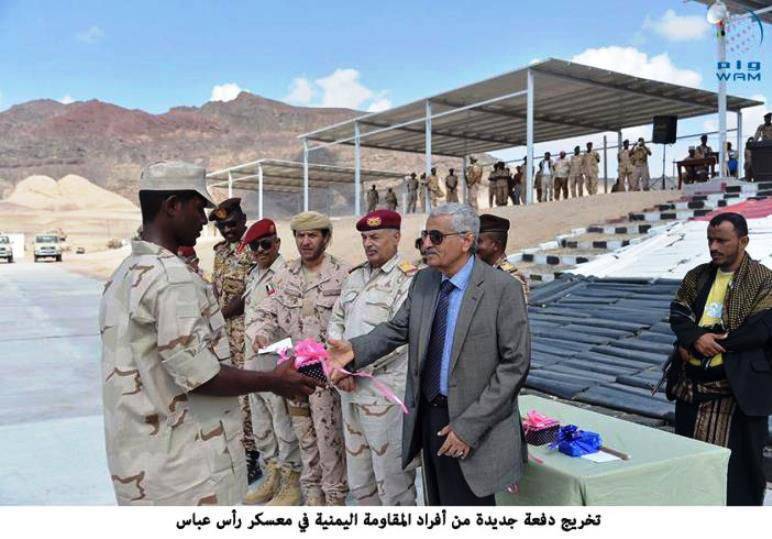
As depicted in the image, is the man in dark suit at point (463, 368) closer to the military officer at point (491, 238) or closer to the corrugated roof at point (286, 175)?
A: the military officer at point (491, 238)

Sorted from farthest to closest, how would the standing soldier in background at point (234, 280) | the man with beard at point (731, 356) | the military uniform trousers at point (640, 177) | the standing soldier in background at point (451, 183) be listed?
the standing soldier in background at point (451, 183) < the military uniform trousers at point (640, 177) < the standing soldier in background at point (234, 280) < the man with beard at point (731, 356)

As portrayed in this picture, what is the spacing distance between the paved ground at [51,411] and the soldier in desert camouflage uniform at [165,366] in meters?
2.16

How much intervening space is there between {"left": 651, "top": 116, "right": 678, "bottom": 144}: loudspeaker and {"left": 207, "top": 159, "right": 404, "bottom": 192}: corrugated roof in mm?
13532

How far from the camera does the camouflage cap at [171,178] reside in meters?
2.00

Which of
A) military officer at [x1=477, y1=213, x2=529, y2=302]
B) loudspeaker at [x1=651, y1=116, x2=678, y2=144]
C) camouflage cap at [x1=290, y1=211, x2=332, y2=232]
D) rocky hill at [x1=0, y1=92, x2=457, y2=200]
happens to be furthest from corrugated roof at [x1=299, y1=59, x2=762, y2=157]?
rocky hill at [x1=0, y1=92, x2=457, y2=200]

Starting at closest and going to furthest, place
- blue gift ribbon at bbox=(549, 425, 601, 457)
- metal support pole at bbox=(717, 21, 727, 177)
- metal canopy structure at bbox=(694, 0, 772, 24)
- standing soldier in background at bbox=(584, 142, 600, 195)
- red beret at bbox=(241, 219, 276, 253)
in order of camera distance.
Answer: blue gift ribbon at bbox=(549, 425, 601, 457)
red beret at bbox=(241, 219, 276, 253)
metal support pole at bbox=(717, 21, 727, 177)
metal canopy structure at bbox=(694, 0, 772, 24)
standing soldier in background at bbox=(584, 142, 600, 195)

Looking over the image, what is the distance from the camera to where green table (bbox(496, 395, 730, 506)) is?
2301mm

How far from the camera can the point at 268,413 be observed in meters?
3.98

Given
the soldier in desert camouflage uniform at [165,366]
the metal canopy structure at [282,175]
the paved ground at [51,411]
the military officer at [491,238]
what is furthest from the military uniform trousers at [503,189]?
the soldier in desert camouflage uniform at [165,366]

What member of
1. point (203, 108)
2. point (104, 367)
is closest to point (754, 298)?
point (104, 367)

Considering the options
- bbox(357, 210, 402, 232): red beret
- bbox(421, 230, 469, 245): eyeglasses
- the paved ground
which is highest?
bbox(357, 210, 402, 232): red beret

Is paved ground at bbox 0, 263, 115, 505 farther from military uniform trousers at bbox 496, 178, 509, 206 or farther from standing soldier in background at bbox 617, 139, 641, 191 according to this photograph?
standing soldier in background at bbox 617, 139, 641, 191

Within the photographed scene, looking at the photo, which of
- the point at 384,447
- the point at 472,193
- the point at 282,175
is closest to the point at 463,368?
the point at 384,447

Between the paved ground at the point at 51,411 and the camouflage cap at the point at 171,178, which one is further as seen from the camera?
the paved ground at the point at 51,411
